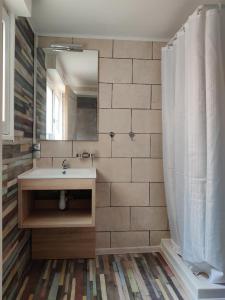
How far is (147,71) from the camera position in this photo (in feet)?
8.42

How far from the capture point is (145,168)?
102 inches

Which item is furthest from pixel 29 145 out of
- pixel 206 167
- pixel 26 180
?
pixel 206 167

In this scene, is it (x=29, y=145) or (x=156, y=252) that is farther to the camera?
(x=156, y=252)

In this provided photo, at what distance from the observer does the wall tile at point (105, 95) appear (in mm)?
2529

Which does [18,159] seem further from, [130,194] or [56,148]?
[130,194]

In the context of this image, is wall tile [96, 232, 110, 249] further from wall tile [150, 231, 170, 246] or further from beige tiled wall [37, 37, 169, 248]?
wall tile [150, 231, 170, 246]

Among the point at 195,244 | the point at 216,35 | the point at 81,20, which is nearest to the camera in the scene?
the point at 216,35

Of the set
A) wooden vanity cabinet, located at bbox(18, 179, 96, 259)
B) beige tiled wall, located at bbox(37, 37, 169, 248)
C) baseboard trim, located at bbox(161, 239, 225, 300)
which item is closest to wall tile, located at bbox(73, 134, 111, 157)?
beige tiled wall, located at bbox(37, 37, 169, 248)

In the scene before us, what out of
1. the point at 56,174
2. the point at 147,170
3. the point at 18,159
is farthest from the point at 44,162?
the point at 147,170

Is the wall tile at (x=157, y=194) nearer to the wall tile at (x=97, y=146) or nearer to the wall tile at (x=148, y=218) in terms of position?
the wall tile at (x=148, y=218)

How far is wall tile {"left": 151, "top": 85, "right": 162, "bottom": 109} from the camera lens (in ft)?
8.46

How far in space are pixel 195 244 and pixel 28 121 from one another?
5.91ft

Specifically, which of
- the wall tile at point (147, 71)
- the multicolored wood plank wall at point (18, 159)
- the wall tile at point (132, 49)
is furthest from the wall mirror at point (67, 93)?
the wall tile at point (147, 71)

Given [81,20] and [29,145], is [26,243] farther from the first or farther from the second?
[81,20]
